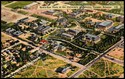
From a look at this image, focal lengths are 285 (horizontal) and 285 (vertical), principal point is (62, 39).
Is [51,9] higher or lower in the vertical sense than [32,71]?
higher

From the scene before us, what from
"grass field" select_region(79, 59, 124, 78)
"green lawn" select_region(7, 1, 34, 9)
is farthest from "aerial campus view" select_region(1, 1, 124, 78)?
"green lawn" select_region(7, 1, 34, 9)

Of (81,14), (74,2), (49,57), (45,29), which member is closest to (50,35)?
(45,29)

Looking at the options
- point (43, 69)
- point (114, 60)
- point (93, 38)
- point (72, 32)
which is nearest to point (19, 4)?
point (72, 32)

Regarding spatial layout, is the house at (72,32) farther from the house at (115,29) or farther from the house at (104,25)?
the house at (115,29)

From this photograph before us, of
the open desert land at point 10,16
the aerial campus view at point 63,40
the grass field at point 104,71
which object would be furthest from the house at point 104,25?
the open desert land at point 10,16

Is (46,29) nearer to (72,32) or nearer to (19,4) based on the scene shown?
(72,32)

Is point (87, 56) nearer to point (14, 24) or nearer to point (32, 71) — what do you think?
point (32, 71)
